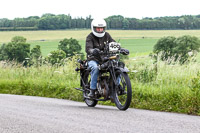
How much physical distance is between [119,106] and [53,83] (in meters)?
4.89

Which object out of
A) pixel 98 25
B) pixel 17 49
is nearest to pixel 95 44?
pixel 98 25

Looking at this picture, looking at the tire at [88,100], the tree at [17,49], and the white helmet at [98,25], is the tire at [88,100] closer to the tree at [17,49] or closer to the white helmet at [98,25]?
the white helmet at [98,25]

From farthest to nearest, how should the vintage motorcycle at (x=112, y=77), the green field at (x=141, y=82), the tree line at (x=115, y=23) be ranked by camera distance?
the tree line at (x=115, y=23) < the green field at (x=141, y=82) < the vintage motorcycle at (x=112, y=77)

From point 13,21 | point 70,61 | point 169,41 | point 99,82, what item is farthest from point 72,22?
point 99,82

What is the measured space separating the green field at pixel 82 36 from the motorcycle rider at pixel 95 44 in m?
59.3

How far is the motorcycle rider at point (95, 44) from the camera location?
8641mm

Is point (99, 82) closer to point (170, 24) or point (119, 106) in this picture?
point (119, 106)

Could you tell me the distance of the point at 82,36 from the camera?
3169 inches

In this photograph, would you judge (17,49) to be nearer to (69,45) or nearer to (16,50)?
(16,50)

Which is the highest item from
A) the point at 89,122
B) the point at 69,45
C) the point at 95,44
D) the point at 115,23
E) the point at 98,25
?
the point at 98,25

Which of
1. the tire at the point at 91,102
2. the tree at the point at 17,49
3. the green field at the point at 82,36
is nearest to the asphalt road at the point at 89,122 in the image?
the tire at the point at 91,102

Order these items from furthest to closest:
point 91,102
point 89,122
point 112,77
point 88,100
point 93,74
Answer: point 88,100, point 91,102, point 93,74, point 112,77, point 89,122

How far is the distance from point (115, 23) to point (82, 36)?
30.1 feet

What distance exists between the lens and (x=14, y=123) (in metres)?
6.43
